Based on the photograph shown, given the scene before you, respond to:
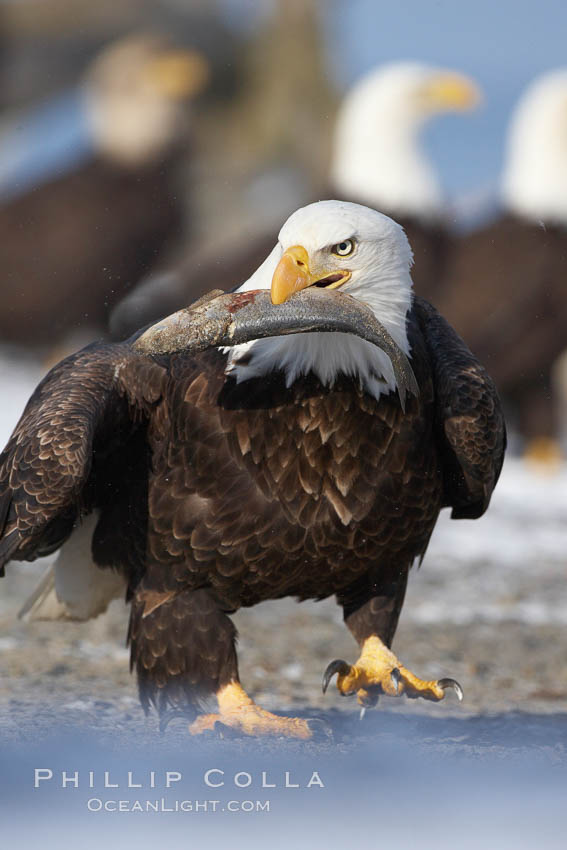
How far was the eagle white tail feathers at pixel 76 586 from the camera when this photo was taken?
3855 millimetres

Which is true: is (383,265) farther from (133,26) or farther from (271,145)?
(133,26)

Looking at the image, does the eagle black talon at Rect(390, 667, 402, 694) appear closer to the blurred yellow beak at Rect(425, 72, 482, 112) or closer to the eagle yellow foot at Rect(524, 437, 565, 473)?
the eagle yellow foot at Rect(524, 437, 565, 473)

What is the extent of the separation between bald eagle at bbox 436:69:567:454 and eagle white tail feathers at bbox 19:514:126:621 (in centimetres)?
387

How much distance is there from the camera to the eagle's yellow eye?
10.1 ft

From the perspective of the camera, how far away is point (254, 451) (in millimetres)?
3342

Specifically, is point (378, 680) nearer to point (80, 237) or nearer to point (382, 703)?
point (382, 703)

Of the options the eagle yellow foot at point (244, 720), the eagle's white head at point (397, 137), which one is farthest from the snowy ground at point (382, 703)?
the eagle's white head at point (397, 137)

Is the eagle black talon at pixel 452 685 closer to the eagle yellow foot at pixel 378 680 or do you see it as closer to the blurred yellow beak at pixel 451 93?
the eagle yellow foot at pixel 378 680

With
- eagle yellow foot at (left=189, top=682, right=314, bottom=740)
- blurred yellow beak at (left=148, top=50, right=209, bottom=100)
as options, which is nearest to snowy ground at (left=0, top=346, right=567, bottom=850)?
eagle yellow foot at (left=189, top=682, right=314, bottom=740)

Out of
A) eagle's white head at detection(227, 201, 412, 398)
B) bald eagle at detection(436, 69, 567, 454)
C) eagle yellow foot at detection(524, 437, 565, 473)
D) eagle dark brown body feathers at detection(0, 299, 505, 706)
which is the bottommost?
eagle yellow foot at detection(524, 437, 565, 473)

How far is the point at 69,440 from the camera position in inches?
127

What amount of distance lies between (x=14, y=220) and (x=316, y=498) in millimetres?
6443

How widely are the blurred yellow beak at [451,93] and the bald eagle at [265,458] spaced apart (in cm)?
536

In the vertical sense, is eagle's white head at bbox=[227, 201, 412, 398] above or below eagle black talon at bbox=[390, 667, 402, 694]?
above
